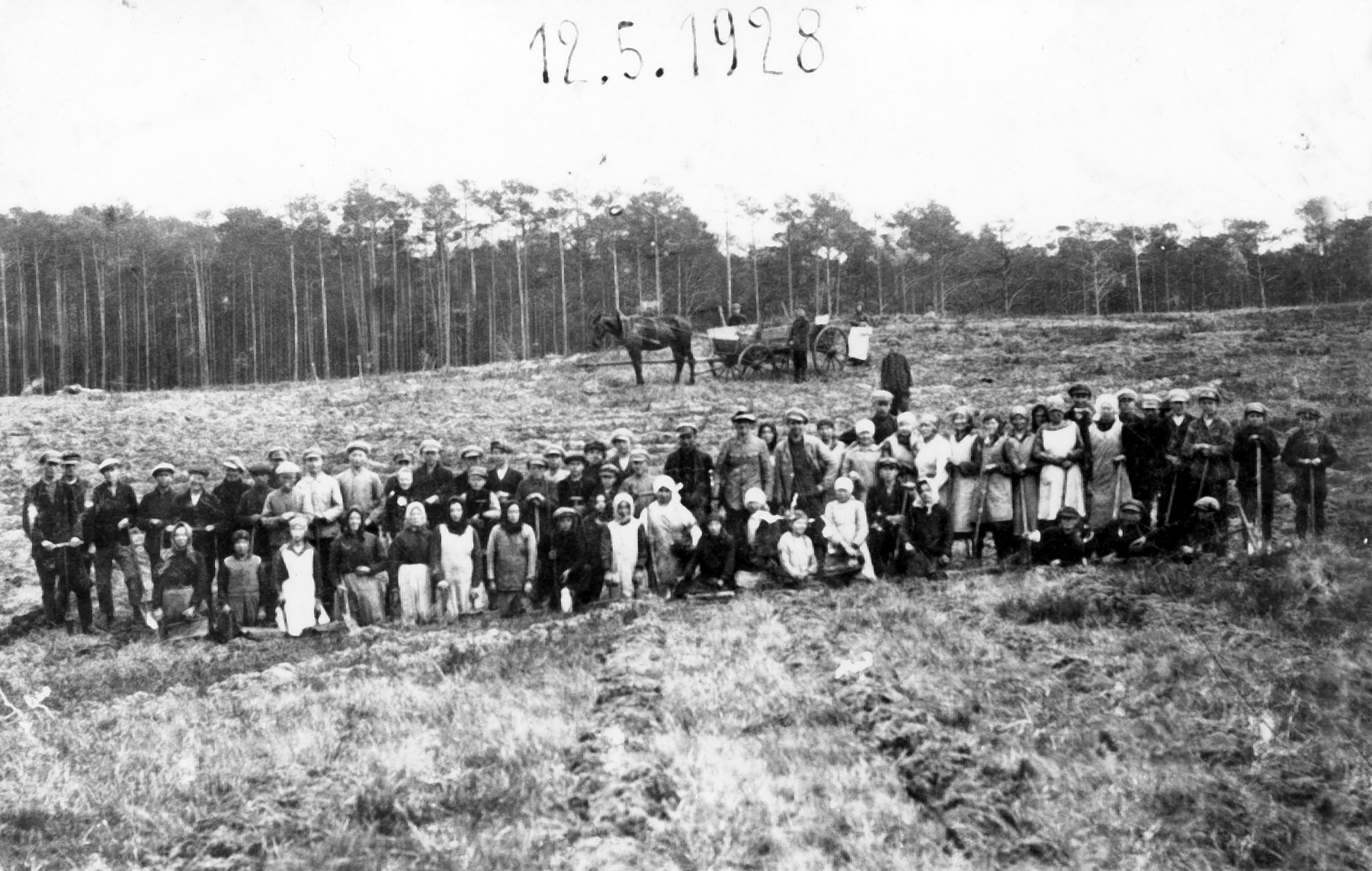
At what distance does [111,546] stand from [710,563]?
17.3 feet

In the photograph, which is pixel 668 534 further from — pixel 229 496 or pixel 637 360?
pixel 637 360

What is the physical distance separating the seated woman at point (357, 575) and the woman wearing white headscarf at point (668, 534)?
7.78ft

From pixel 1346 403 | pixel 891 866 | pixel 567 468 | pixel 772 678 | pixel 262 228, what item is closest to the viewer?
pixel 891 866

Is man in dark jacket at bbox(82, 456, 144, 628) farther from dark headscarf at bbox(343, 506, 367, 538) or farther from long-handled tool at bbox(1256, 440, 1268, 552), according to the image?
long-handled tool at bbox(1256, 440, 1268, 552)

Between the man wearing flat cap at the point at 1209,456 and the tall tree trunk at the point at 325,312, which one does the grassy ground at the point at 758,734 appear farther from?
the tall tree trunk at the point at 325,312

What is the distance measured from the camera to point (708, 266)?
1184 inches

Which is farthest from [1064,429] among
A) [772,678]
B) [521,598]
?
[521,598]

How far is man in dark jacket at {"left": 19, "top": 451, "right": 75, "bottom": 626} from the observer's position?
9.05 meters

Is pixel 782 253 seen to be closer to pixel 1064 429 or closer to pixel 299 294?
pixel 299 294

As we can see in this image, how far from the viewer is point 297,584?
8.97m

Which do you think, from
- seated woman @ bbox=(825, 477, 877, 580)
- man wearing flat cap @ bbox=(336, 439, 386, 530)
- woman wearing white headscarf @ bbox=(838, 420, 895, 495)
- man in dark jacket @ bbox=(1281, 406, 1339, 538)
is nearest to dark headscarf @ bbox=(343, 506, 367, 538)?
man wearing flat cap @ bbox=(336, 439, 386, 530)

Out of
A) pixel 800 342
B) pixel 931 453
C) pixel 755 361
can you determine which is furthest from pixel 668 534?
pixel 755 361

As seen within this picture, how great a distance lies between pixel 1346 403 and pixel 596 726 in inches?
386

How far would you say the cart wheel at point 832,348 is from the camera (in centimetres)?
1961
